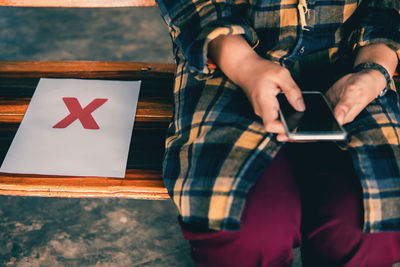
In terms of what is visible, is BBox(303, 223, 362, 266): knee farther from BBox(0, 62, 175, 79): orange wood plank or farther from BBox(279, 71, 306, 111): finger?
BBox(0, 62, 175, 79): orange wood plank

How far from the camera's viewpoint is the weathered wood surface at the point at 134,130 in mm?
865

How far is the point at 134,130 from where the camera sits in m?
1.01

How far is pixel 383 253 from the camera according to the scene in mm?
684

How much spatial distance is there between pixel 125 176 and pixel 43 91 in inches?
18.0

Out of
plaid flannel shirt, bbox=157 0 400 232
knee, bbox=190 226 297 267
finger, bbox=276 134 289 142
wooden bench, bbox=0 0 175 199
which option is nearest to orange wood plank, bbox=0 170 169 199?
wooden bench, bbox=0 0 175 199

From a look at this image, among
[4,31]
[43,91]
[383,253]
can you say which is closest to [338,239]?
[383,253]

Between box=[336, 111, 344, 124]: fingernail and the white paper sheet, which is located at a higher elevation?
box=[336, 111, 344, 124]: fingernail

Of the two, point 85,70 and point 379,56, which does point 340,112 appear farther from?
point 85,70

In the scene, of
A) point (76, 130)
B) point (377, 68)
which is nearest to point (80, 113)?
point (76, 130)

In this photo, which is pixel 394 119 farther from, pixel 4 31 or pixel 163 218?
pixel 4 31

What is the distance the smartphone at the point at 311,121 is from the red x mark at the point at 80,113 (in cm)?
58

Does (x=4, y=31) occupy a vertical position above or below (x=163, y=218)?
above

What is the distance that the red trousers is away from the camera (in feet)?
2.20

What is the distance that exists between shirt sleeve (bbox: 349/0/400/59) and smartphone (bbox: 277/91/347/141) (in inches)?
7.9
